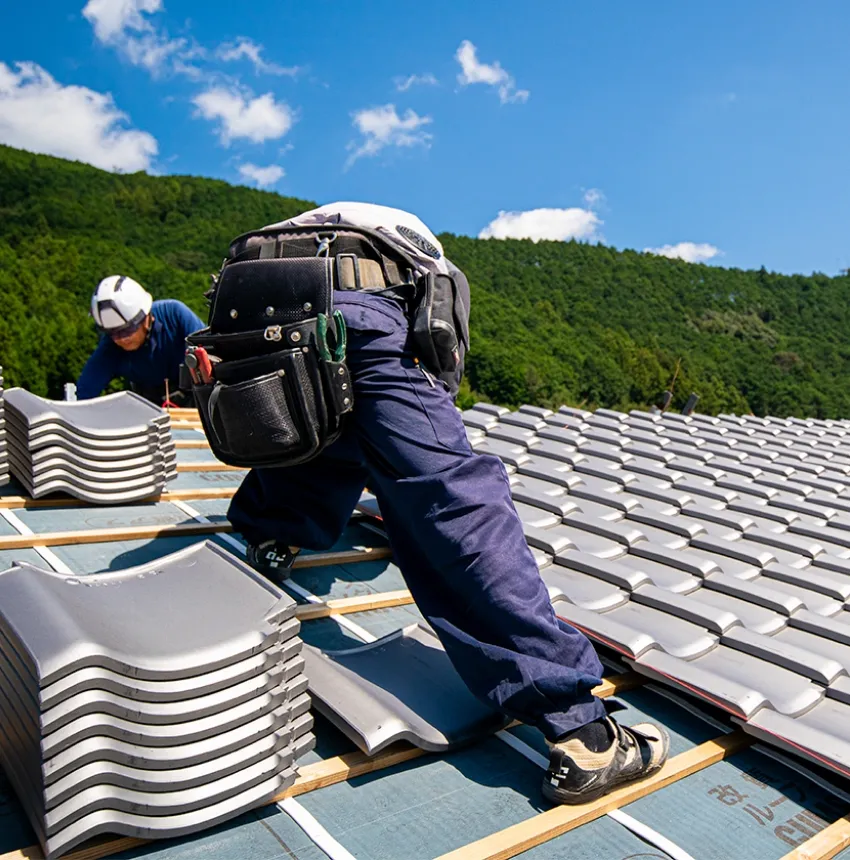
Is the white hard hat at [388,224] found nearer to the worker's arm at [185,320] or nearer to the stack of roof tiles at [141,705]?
the stack of roof tiles at [141,705]

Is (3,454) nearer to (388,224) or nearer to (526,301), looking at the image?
(388,224)

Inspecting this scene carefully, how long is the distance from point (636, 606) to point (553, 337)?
5360 cm

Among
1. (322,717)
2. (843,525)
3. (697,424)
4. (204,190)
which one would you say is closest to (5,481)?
(322,717)

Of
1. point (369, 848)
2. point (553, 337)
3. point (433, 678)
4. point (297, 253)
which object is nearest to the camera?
point (369, 848)

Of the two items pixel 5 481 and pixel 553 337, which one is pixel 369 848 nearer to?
pixel 5 481

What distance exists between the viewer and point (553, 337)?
5512 centimetres

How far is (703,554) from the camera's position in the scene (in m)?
3.32

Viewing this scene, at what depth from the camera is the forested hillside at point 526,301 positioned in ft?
98.1

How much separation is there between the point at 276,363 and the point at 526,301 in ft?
190

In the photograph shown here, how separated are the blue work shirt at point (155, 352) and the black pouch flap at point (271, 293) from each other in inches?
104

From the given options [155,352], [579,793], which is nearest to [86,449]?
[155,352]

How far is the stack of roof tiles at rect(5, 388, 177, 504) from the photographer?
288cm

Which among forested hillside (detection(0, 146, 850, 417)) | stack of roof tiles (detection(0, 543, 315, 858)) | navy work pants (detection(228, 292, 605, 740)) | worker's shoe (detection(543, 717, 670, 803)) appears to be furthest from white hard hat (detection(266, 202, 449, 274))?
forested hillside (detection(0, 146, 850, 417))

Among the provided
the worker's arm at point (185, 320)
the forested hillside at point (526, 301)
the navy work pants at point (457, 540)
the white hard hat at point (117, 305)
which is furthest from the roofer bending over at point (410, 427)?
the forested hillside at point (526, 301)
